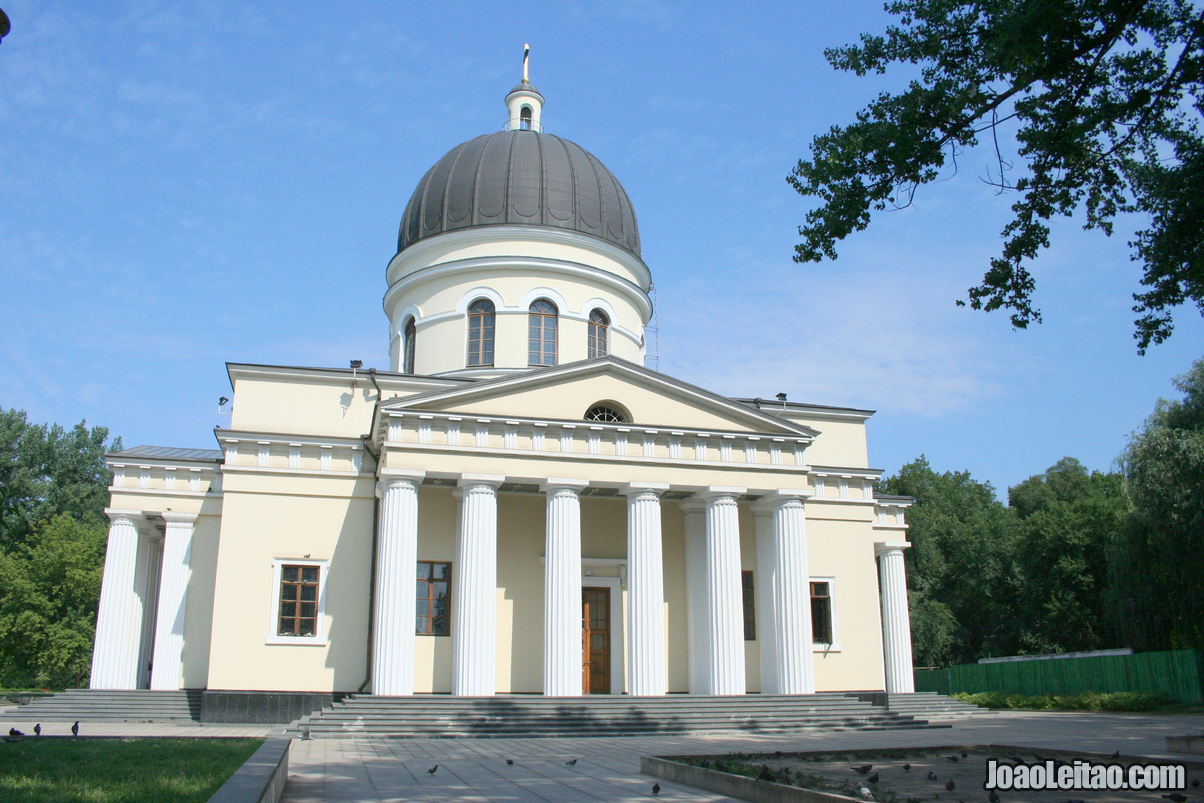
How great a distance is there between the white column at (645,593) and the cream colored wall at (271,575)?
606cm

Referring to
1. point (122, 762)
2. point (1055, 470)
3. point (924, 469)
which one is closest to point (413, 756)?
point (122, 762)

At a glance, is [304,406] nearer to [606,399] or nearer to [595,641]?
[606,399]

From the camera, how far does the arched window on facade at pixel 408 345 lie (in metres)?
28.9

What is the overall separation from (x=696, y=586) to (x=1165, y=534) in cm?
1426

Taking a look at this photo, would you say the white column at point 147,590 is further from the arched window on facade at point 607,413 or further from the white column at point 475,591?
the arched window on facade at point 607,413

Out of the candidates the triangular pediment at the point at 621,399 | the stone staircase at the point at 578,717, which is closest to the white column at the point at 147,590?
the stone staircase at the point at 578,717

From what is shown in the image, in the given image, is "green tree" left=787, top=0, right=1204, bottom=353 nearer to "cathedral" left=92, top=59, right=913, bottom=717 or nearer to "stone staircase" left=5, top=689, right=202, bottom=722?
"cathedral" left=92, top=59, right=913, bottom=717

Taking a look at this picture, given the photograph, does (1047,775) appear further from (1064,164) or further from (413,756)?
(413,756)

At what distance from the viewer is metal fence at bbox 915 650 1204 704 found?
89.1 feet

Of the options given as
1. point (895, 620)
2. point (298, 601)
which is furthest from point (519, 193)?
point (895, 620)

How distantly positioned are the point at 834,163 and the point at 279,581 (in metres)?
16.9

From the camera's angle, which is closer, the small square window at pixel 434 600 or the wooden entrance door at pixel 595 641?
Answer: the small square window at pixel 434 600

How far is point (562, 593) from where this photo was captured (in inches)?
835

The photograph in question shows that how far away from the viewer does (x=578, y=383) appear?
23156mm
